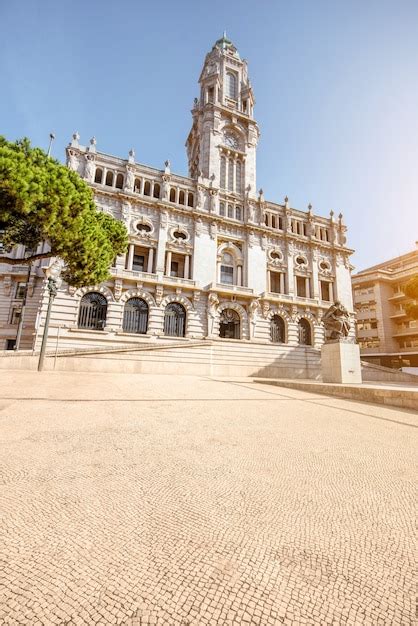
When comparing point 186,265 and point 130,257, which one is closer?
point 130,257

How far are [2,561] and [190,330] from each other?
73.8 feet

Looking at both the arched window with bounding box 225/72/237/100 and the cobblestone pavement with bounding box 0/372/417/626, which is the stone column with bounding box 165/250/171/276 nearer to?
the cobblestone pavement with bounding box 0/372/417/626

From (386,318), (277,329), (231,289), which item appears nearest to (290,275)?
(277,329)

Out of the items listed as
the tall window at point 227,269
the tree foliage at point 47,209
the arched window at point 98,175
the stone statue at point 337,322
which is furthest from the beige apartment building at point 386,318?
the tree foliage at point 47,209

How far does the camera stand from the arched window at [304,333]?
28.2 meters

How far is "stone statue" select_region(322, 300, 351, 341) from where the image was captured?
15.4 m

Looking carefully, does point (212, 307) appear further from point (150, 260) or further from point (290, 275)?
point (290, 275)

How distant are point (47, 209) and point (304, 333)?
24.9 m

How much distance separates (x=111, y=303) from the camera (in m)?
22.4

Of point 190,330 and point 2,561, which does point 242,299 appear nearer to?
point 190,330

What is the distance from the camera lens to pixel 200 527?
1.91 meters

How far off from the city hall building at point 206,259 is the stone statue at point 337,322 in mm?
10039

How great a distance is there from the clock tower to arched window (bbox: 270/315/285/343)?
1406 cm

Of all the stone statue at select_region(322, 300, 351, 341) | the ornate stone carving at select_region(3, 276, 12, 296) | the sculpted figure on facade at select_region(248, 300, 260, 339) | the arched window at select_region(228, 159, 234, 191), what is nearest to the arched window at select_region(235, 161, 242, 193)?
the arched window at select_region(228, 159, 234, 191)
